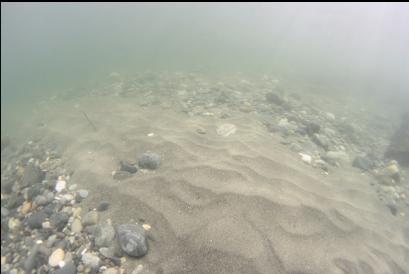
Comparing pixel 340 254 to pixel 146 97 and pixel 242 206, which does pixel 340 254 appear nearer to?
pixel 242 206

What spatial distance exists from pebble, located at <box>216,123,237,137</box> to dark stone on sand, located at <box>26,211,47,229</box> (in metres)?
3.20

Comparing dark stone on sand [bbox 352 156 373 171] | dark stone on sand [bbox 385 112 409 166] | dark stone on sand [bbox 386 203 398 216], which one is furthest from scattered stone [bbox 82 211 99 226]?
dark stone on sand [bbox 385 112 409 166]

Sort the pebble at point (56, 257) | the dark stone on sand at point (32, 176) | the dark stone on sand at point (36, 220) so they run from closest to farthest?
the pebble at point (56, 257)
the dark stone on sand at point (36, 220)
the dark stone on sand at point (32, 176)

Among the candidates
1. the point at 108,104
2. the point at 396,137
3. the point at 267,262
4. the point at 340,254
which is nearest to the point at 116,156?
the point at 267,262

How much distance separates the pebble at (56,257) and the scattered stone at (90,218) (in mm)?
401

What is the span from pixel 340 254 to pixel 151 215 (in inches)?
91.7

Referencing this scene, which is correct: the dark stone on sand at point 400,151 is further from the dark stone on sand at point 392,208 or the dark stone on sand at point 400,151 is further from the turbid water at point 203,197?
the dark stone on sand at point 392,208

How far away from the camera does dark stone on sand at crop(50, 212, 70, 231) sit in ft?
11.5

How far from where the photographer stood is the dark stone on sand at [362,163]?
5418mm

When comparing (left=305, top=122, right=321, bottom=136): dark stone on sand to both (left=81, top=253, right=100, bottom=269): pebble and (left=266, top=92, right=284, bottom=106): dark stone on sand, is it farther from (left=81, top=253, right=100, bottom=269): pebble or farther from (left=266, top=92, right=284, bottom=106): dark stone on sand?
(left=81, top=253, right=100, bottom=269): pebble

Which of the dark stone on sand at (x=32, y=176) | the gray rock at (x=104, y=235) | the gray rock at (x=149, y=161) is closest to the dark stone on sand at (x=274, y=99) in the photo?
the gray rock at (x=149, y=161)

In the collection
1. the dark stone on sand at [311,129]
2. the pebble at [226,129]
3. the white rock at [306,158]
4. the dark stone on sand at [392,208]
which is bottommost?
the dark stone on sand at [392,208]

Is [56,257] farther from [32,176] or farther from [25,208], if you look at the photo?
[32,176]

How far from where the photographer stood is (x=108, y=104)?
8414 millimetres
